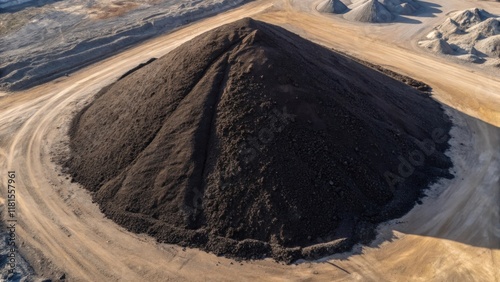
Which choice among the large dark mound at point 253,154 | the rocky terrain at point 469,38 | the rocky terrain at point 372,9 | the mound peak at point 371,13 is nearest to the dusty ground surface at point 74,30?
the rocky terrain at point 372,9

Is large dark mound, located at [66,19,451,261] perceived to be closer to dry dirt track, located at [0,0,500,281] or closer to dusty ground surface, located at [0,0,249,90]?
dry dirt track, located at [0,0,500,281]

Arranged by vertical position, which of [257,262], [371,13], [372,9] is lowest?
[257,262]

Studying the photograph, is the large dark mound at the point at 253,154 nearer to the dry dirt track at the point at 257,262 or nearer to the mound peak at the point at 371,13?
the dry dirt track at the point at 257,262

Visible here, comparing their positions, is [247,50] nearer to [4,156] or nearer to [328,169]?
[328,169]

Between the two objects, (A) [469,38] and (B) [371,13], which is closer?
(A) [469,38]

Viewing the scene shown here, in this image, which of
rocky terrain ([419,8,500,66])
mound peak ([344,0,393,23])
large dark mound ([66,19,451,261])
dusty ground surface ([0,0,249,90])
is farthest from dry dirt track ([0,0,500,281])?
mound peak ([344,0,393,23])

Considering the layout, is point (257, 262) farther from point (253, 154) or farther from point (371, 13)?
point (371, 13)

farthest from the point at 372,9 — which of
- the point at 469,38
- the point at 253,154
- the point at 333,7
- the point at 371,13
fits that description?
the point at 253,154
